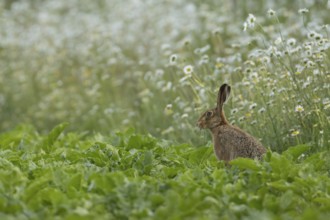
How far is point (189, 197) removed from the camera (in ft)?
16.4

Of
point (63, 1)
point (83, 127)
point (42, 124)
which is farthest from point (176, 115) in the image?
point (63, 1)

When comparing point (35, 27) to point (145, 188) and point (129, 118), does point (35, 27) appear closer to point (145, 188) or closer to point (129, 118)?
point (129, 118)

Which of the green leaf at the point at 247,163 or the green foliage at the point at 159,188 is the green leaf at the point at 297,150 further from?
the green leaf at the point at 247,163

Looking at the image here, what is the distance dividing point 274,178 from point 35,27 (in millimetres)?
9055

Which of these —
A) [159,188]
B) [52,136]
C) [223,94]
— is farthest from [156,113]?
[159,188]

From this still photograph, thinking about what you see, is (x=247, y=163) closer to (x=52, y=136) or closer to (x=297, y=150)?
(x=297, y=150)

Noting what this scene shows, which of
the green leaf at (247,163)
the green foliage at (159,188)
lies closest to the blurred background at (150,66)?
the green foliage at (159,188)

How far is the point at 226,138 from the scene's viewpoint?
657cm

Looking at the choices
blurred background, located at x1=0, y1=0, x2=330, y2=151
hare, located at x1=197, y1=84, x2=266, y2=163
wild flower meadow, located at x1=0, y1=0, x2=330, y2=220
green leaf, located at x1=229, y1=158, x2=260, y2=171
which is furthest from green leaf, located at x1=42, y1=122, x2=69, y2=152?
green leaf, located at x1=229, y1=158, x2=260, y2=171

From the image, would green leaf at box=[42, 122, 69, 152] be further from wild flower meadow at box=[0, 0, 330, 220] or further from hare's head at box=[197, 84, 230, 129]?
hare's head at box=[197, 84, 230, 129]

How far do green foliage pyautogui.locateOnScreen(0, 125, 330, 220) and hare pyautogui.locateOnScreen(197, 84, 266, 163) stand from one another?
0.76 feet

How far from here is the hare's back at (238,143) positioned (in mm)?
6352

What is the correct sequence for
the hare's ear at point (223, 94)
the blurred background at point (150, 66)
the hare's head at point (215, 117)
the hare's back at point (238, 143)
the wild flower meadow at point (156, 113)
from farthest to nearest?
1. the blurred background at point (150, 66)
2. the hare's head at point (215, 117)
3. the hare's ear at point (223, 94)
4. the hare's back at point (238, 143)
5. the wild flower meadow at point (156, 113)

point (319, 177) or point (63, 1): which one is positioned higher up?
point (63, 1)
